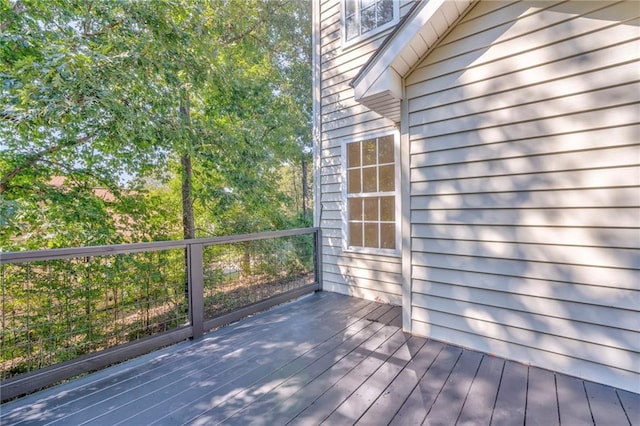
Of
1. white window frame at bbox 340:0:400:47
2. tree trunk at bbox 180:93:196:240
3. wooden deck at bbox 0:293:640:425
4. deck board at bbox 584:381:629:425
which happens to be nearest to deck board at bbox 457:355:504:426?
wooden deck at bbox 0:293:640:425

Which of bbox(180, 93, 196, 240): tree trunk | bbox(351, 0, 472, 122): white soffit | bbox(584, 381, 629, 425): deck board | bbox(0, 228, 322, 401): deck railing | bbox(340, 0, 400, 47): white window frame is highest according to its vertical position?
bbox(340, 0, 400, 47): white window frame

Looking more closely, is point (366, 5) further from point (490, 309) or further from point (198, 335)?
point (198, 335)

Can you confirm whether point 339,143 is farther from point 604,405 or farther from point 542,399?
point 604,405

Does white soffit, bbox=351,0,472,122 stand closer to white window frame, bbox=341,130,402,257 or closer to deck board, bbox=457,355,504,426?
white window frame, bbox=341,130,402,257

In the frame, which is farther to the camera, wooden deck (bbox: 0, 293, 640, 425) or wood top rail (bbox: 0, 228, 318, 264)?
wood top rail (bbox: 0, 228, 318, 264)

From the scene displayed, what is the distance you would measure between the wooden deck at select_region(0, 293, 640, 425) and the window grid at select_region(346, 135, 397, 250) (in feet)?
5.02

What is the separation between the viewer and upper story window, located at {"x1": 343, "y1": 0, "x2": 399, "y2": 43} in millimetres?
3910

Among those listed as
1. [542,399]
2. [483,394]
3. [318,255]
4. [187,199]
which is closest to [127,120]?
[187,199]

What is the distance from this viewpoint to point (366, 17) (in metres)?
4.16

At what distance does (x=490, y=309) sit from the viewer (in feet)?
7.91

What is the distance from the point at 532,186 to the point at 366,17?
337 centimetres

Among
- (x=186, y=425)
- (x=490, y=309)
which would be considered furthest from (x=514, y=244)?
(x=186, y=425)

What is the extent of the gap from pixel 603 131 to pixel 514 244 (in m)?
0.94

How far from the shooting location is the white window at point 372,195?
384 cm
